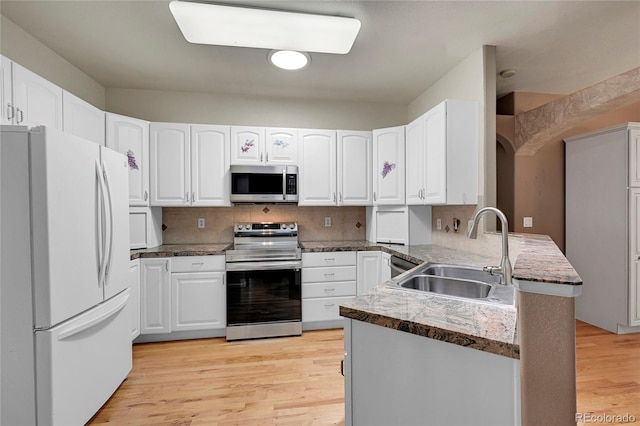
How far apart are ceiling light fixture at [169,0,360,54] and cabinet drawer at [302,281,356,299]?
7.16 ft

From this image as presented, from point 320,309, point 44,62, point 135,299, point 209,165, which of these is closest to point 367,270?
point 320,309

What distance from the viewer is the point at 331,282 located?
318 cm

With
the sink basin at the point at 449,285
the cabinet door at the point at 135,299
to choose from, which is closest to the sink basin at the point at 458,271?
the sink basin at the point at 449,285

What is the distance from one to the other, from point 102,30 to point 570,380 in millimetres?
3260

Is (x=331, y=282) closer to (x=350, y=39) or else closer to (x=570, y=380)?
(x=350, y=39)

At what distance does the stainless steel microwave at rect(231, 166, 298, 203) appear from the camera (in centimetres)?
318

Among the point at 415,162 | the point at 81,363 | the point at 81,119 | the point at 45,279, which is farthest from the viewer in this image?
the point at 415,162

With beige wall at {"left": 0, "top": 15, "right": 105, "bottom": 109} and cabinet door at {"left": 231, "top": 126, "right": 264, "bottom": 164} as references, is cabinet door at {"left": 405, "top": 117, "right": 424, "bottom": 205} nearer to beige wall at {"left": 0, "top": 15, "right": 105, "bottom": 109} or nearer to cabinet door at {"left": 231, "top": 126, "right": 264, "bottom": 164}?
cabinet door at {"left": 231, "top": 126, "right": 264, "bottom": 164}

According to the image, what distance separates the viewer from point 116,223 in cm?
202

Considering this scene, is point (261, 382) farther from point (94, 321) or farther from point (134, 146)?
point (134, 146)

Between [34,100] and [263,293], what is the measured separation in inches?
87.7

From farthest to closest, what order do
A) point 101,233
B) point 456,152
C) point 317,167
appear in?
1. point 317,167
2. point 456,152
3. point 101,233

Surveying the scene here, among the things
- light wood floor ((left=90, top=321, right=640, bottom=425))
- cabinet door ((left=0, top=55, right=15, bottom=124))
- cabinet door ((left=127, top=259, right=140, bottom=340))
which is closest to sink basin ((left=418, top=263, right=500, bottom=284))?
light wood floor ((left=90, top=321, right=640, bottom=425))

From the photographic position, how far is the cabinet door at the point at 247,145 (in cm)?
323
